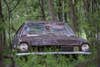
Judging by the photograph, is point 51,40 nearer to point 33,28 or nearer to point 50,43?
point 50,43

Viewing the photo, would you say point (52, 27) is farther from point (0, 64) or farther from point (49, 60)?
point (0, 64)

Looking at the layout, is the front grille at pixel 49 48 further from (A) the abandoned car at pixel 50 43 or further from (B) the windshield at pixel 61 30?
(B) the windshield at pixel 61 30

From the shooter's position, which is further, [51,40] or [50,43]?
[51,40]

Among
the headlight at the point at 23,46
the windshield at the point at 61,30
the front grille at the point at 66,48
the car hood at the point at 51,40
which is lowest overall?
the front grille at the point at 66,48

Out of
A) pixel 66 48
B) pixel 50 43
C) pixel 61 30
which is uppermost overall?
pixel 61 30

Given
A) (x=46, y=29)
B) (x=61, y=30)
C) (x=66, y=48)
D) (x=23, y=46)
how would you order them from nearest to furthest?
1. (x=23, y=46)
2. (x=66, y=48)
3. (x=46, y=29)
4. (x=61, y=30)

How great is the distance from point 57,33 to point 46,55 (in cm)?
141

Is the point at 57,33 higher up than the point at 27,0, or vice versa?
the point at 27,0

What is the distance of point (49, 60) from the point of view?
7.51m

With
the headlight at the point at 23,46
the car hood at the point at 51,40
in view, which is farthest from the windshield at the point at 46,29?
the headlight at the point at 23,46

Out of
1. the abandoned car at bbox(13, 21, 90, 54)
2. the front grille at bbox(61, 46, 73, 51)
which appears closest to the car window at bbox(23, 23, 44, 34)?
the abandoned car at bbox(13, 21, 90, 54)

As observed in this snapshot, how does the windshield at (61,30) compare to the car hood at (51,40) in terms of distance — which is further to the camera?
the windshield at (61,30)

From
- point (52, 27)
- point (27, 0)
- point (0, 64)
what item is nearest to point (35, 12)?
point (27, 0)

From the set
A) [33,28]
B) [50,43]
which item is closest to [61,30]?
[33,28]
